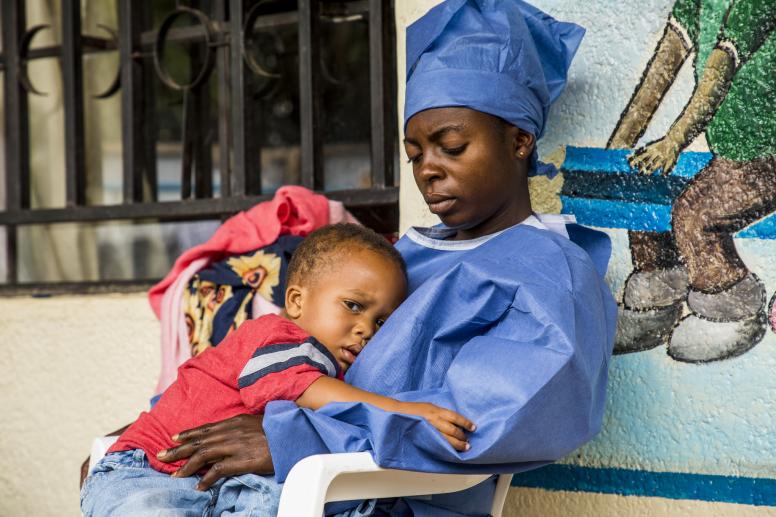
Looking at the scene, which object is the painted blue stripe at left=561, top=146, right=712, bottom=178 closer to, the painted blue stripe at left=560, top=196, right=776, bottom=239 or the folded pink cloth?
the painted blue stripe at left=560, top=196, right=776, bottom=239

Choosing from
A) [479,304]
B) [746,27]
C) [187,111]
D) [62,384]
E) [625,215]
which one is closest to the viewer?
[479,304]

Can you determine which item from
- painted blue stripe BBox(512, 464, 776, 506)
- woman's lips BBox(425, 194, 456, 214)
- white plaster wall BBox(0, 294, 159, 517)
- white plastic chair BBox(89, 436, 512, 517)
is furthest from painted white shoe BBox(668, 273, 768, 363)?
white plaster wall BBox(0, 294, 159, 517)

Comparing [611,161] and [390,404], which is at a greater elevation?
[611,161]

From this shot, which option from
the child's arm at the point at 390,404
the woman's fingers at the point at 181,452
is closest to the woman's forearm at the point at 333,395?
the child's arm at the point at 390,404

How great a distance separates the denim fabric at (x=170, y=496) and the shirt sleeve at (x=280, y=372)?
16 cm

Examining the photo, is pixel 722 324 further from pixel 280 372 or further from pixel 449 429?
pixel 280 372

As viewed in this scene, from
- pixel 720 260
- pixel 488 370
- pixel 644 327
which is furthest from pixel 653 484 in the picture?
pixel 488 370

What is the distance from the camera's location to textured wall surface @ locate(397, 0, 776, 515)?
2.43 m

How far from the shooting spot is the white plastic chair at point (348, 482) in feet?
5.55

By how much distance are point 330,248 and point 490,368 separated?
519 mm

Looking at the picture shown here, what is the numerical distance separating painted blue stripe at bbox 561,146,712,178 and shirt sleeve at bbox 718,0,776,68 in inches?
9.9

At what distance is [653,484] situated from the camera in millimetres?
2510

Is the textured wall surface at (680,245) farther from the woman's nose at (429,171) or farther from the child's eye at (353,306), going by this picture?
the child's eye at (353,306)

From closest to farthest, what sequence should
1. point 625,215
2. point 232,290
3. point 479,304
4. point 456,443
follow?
point 456,443
point 479,304
point 625,215
point 232,290
